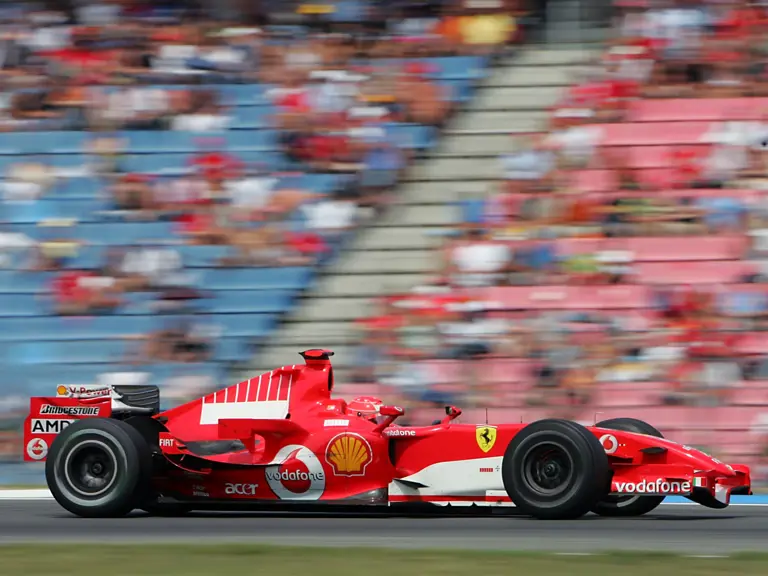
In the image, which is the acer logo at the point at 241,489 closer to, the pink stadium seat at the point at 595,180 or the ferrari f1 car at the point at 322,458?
the ferrari f1 car at the point at 322,458

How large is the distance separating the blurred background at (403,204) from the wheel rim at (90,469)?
421 centimetres

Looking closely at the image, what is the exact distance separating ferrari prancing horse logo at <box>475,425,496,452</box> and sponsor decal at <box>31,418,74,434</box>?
10.2 feet

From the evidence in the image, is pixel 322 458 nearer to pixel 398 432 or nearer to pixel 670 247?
pixel 398 432

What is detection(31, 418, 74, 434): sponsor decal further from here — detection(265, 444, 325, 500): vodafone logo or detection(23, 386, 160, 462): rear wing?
detection(265, 444, 325, 500): vodafone logo

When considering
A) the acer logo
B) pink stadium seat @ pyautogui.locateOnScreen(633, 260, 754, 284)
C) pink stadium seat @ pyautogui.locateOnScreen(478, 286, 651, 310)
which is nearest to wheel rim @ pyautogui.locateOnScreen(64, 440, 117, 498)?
the acer logo

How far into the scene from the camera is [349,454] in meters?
9.29

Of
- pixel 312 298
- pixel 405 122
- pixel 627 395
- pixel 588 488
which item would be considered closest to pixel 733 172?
pixel 627 395

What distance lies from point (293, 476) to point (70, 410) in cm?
184

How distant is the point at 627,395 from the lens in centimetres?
1302

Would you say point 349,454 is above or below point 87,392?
below

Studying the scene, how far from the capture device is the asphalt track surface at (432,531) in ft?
24.9

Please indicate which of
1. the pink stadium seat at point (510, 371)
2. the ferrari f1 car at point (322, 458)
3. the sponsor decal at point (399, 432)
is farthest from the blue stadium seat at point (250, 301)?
the sponsor decal at point (399, 432)

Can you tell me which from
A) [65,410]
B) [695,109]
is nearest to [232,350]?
[65,410]

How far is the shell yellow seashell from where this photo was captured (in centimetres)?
926
